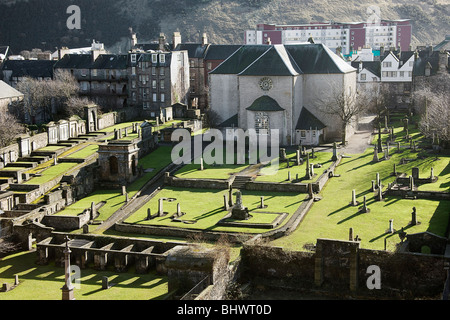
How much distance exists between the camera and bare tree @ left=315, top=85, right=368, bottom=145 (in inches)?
2694

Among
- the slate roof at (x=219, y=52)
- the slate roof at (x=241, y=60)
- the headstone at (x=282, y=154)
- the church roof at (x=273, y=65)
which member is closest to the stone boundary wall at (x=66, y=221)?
the headstone at (x=282, y=154)

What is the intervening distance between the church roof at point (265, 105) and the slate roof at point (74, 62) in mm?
36019

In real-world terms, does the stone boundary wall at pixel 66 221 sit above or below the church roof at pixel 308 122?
below

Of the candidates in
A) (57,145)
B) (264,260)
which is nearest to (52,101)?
(57,145)

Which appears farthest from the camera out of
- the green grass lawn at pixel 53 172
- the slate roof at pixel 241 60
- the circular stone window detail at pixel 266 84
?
the slate roof at pixel 241 60

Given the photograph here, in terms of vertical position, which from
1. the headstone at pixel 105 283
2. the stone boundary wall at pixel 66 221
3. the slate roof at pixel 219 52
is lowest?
the headstone at pixel 105 283

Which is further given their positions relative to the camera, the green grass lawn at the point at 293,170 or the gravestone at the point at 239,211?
the green grass lawn at the point at 293,170

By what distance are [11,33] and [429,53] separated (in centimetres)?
10201

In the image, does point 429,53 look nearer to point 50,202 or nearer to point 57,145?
point 57,145

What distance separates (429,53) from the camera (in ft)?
327

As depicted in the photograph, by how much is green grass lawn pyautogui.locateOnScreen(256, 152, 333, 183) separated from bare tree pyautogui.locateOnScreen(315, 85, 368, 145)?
6.27 meters

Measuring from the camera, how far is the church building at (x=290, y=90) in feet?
226

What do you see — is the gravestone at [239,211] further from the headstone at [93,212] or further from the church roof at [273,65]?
the church roof at [273,65]
